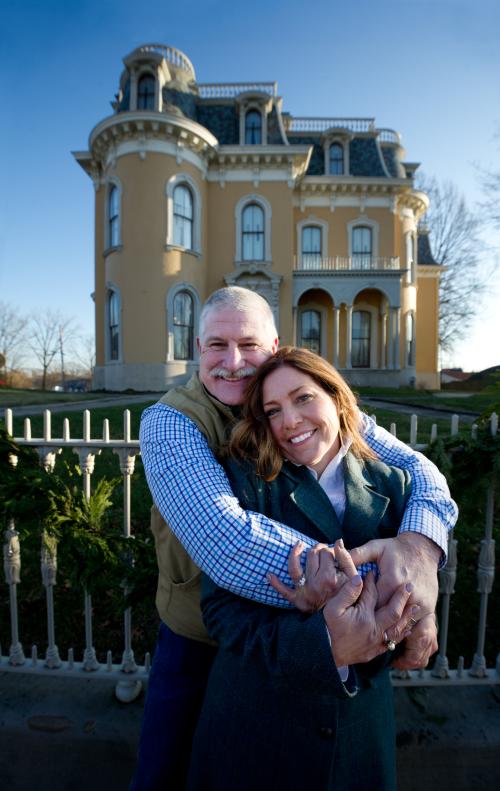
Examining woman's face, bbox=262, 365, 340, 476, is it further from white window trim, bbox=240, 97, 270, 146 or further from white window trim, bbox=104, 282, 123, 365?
A: white window trim, bbox=240, 97, 270, 146

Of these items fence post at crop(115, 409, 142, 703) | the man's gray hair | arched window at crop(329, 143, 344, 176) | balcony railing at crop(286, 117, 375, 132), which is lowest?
fence post at crop(115, 409, 142, 703)

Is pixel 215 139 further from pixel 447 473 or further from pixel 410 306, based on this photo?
pixel 447 473

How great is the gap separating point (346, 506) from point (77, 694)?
2.23 meters

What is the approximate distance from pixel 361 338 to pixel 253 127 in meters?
10.5

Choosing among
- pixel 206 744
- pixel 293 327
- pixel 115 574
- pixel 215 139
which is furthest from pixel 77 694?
pixel 215 139

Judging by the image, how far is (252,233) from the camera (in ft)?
58.2

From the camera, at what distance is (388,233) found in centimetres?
1914

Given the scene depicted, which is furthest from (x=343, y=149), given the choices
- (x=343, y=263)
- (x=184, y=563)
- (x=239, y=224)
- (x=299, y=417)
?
(x=184, y=563)

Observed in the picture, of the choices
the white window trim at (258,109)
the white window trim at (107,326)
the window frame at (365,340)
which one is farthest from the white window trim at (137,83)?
the window frame at (365,340)

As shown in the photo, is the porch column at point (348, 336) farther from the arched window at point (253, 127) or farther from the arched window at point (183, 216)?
the arched window at point (253, 127)

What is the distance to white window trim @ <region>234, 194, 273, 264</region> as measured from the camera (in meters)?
17.3

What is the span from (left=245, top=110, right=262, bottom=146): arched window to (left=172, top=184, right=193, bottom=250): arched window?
4035 mm

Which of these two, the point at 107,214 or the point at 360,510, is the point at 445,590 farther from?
the point at 107,214

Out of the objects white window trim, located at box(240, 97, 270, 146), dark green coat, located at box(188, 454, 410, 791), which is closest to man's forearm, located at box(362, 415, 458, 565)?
dark green coat, located at box(188, 454, 410, 791)
